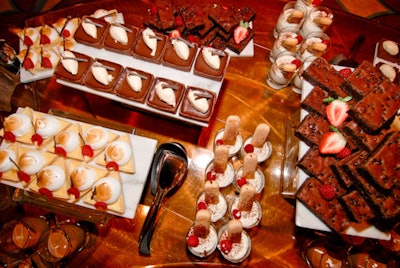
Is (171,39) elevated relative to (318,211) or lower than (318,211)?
elevated

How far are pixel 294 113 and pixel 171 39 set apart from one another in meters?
1.25

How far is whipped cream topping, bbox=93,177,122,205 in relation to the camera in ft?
8.00

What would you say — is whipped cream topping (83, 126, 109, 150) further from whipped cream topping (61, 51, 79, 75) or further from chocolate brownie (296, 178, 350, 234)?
chocolate brownie (296, 178, 350, 234)

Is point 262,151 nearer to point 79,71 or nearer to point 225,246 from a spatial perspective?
point 225,246

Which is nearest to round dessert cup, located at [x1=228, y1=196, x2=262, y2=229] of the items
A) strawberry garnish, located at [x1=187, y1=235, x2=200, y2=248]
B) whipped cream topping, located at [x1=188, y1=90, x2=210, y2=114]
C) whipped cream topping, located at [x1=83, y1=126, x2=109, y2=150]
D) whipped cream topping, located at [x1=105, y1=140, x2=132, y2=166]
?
strawberry garnish, located at [x1=187, y1=235, x2=200, y2=248]

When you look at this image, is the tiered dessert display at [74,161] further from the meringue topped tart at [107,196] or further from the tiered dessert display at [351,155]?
the tiered dessert display at [351,155]

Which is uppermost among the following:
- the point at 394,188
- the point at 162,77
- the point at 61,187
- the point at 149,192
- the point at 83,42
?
the point at 83,42

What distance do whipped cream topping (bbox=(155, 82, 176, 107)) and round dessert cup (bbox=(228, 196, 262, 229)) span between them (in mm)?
903

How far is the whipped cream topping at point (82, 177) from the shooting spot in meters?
2.49

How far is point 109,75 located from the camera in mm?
2678

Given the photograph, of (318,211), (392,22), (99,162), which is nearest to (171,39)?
(99,162)

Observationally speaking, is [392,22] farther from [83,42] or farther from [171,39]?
[83,42]

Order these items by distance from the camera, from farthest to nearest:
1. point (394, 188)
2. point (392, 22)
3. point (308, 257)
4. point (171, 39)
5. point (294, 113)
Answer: point (392, 22)
point (294, 113)
point (171, 39)
point (308, 257)
point (394, 188)

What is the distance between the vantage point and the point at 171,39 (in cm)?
280
